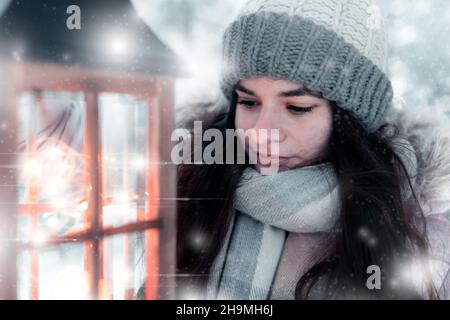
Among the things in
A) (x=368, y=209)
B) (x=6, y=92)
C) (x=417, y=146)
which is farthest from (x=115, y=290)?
(x=417, y=146)

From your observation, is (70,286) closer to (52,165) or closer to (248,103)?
(52,165)

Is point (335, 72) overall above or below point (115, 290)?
above

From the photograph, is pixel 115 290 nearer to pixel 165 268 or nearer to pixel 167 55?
pixel 165 268

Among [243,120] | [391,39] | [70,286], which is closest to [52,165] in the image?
[70,286]

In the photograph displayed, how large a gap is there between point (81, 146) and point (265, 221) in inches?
18.5

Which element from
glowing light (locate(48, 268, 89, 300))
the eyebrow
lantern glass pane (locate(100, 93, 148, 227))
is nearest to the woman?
the eyebrow

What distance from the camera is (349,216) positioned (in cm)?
106

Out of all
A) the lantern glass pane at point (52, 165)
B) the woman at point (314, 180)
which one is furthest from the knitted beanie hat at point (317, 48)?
the lantern glass pane at point (52, 165)

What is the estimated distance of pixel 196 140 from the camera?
3.63 ft

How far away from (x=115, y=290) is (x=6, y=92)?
54cm

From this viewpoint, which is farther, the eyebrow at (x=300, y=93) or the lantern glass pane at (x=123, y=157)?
the lantern glass pane at (x=123, y=157)

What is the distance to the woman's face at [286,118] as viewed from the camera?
0.99 metres

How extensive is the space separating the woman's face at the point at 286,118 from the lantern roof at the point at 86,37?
0.18 m

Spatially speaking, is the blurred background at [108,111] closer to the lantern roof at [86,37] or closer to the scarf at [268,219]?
the lantern roof at [86,37]
